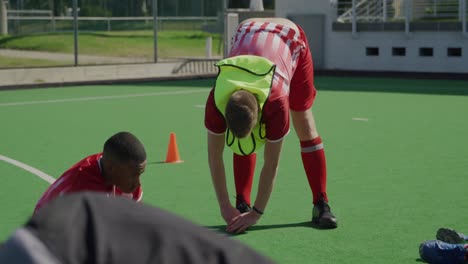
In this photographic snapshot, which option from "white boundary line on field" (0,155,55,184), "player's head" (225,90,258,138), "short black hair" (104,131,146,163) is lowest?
"white boundary line on field" (0,155,55,184)

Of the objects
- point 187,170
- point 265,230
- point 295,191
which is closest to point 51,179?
point 187,170

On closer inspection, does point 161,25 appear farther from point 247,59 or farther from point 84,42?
point 247,59

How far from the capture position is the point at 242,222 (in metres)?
7.03

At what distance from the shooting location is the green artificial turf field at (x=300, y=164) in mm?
7172

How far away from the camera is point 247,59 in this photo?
650 centimetres

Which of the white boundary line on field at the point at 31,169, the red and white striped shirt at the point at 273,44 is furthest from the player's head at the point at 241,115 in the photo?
the white boundary line on field at the point at 31,169

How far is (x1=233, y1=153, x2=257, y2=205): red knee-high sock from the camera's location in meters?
7.51

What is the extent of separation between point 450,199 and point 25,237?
7.23m

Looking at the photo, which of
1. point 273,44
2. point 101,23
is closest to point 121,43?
point 101,23

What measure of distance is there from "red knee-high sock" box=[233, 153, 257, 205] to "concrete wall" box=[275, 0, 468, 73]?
19124 millimetres

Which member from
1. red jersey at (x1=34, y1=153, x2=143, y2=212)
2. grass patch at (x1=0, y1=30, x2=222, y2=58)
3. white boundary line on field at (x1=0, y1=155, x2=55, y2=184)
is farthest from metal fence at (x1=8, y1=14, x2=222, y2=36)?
red jersey at (x1=34, y1=153, x2=143, y2=212)

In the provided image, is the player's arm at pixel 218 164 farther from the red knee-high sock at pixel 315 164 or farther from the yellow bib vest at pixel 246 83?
the red knee-high sock at pixel 315 164

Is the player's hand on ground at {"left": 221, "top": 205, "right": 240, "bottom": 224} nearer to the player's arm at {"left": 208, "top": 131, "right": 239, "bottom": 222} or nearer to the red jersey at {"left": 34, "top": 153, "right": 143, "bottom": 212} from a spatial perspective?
the player's arm at {"left": 208, "top": 131, "right": 239, "bottom": 222}

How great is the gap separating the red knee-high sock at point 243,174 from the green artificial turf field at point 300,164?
301 mm
